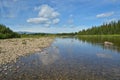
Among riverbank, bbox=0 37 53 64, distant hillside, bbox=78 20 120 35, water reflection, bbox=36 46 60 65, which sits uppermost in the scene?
distant hillside, bbox=78 20 120 35

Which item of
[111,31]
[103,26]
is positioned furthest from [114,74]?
[103,26]

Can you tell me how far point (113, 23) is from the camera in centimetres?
12794

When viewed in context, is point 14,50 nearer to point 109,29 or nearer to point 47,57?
point 47,57

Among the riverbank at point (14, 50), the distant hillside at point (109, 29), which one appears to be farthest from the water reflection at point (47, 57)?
the distant hillside at point (109, 29)

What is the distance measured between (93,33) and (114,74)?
151388mm

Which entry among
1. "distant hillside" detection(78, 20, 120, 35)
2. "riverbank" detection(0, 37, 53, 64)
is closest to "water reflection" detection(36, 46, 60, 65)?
"riverbank" detection(0, 37, 53, 64)

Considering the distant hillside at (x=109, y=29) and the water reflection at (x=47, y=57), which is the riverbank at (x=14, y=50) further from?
the distant hillside at (x=109, y=29)

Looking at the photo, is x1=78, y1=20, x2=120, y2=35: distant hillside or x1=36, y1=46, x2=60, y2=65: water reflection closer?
x1=36, y1=46, x2=60, y2=65: water reflection

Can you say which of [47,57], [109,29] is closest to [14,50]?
[47,57]

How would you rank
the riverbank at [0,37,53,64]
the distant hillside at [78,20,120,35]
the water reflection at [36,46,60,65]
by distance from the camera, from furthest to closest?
1. the distant hillside at [78,20,120,35]
2. the riverbank at [0,37,53,64]
3. the water reflection at [36,46,60,65]

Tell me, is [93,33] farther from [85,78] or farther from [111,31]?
[85,78]

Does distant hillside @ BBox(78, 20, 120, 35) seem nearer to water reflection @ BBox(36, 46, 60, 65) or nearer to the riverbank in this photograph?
the riverbank

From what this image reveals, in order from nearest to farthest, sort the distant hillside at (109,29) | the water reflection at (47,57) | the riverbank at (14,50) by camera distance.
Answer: the water reflection at (47,57) → the riverbank at (14,50) → the distant hillside at (109,29)

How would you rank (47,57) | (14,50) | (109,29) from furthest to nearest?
1. (109,29)
2. (14,50)
3. (47,57)
